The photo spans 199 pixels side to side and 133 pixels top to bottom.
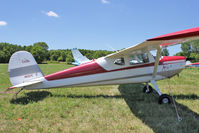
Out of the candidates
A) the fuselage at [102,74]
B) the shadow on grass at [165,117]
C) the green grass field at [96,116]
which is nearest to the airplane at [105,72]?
the fuselage at [102,74]

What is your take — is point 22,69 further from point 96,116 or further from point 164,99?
point 164,99

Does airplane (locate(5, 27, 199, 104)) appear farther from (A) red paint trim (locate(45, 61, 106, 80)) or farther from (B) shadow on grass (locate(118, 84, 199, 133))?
(B) shadow on grass (locate(118, 84, 199, 133))

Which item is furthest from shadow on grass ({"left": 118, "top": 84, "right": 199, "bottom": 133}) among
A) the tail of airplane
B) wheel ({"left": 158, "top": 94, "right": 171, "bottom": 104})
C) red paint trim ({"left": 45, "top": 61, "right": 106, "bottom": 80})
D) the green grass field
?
the tail of airplane

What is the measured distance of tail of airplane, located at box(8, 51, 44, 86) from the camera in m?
4.70

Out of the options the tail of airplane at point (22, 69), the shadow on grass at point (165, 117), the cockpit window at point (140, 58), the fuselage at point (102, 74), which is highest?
the tail of airplane at point (22, 69)

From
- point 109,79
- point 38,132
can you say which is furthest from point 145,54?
point 38,132

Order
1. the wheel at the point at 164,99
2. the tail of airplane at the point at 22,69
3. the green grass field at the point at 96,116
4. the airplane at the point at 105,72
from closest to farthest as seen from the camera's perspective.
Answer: the green grass field at the point at 96,116, the wheel at the point at 164,99, the tail of airplane at the point at 22,69, the airplane at the point at 105,72

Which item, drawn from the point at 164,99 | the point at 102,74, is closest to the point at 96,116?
the point at 102,74

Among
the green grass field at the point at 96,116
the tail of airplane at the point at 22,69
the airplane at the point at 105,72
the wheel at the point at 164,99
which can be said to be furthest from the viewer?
the airplane at the point at 105,72

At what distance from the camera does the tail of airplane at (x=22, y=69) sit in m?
4.70

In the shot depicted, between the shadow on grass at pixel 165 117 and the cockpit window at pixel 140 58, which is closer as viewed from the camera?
the shadow on grass at pixel 165 117

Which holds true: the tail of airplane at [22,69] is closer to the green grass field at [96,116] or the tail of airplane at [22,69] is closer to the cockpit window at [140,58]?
the green grass field at [96,116]

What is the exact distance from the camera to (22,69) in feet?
15.9

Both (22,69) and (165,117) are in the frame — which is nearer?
(165,117)
